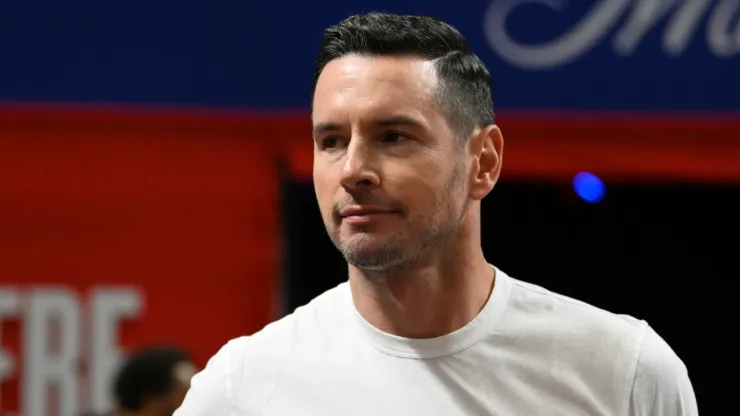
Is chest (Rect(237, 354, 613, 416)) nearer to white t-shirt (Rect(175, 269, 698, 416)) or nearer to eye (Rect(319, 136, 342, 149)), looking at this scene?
white t-shirt (Rect(175, 269, 698, 416))

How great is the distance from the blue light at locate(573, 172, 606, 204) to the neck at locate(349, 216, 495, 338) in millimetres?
2561

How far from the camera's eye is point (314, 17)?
448 cm

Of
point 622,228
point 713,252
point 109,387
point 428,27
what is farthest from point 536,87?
point 428,27

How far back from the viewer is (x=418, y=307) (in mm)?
2010

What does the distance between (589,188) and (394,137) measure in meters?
2.84

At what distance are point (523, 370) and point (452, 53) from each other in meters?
0.52

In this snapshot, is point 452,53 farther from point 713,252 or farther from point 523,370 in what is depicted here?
point 713,252

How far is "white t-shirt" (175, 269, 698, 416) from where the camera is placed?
195 cm

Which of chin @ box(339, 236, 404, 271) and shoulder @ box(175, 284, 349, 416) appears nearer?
chin @ box(339, 236, 404, 271)

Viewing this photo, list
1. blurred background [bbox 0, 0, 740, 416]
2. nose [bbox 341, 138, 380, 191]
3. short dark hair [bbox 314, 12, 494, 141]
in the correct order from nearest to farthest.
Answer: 1. nose [bbox 341, 138, 380, 191]
2. short dark hair [bbox 314, 12, 494, 141]
3. blurred background [bbox 0, 0, 740, 416]

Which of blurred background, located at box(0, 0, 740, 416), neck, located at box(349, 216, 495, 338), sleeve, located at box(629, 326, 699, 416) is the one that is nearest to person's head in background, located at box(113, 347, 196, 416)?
blurred background, located at box(0, 0, 740, 416)

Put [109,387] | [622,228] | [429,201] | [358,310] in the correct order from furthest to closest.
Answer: [622,228]
[109,387]
[358,310]
[429,201]

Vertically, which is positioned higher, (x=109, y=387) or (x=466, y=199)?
(x=466, y=199)

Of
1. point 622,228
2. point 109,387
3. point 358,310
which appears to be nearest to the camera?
point 358,310
